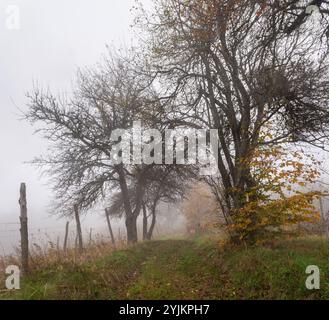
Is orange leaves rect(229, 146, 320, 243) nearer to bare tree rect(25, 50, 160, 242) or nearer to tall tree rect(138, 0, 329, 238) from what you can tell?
tall tree rect(138, 0, 329, 238)

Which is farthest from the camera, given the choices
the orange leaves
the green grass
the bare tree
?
the bare tree

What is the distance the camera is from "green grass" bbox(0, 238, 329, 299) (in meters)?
6.52

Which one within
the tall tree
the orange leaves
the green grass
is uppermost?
the tall tree

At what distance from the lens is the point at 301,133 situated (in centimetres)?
1053

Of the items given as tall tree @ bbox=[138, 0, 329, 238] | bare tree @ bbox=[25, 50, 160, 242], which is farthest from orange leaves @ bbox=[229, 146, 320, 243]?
bare tree @ bbox=[25, 50, 160, 242]

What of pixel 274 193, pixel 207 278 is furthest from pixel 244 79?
pixel 207 278

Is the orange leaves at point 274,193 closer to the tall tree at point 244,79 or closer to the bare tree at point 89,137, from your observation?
the tall tree at point 244,79

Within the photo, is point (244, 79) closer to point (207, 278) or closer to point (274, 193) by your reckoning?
point (274, 193)

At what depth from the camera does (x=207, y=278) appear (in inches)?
339

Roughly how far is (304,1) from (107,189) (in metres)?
15.1

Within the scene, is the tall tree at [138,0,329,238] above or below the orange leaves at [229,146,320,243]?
above

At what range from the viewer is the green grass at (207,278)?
257 inches

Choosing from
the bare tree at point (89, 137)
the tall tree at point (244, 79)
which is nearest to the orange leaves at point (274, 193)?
the tall tree at point (244, 79)

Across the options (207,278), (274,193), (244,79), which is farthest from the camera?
(244,79)
